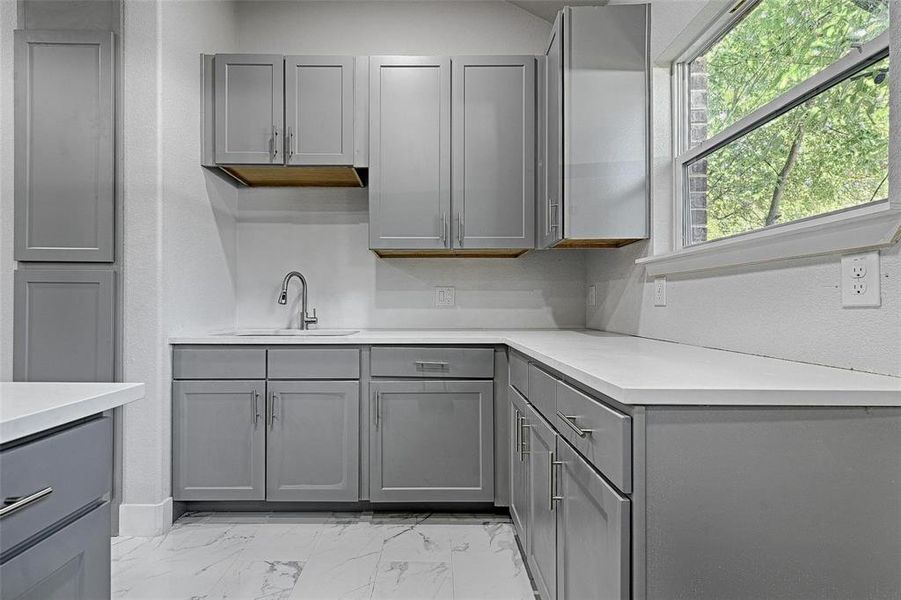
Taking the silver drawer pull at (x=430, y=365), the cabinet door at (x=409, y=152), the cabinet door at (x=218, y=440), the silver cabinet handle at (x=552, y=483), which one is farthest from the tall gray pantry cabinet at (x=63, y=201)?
the silver cabinet handle at (x=552, y=483)

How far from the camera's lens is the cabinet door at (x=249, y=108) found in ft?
8.83

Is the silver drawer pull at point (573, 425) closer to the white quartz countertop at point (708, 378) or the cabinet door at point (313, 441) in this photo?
the white quartz countertop at point (708, 378)

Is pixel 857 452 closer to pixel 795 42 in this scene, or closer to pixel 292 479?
pixel 795 42

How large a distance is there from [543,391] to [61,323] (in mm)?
2014

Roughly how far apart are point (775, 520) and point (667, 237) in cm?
151

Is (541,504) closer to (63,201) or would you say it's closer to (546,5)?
(63,201)

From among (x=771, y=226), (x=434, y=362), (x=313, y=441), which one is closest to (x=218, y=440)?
(x=313, y=441)

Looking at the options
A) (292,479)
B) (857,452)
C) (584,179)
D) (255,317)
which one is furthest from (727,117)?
(255,317)

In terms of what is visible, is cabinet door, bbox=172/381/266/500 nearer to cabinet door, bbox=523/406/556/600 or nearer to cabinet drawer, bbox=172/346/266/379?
cabinet drawer, bbox=172/346/266/379

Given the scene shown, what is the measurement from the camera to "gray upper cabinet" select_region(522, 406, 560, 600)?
151 cm

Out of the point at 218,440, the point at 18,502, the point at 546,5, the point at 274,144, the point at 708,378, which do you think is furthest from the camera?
the point at 546,5

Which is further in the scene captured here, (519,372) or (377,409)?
(377,409)

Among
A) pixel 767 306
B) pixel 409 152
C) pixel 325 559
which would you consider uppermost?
pixel 409 152

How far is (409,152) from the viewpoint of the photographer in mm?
2717
